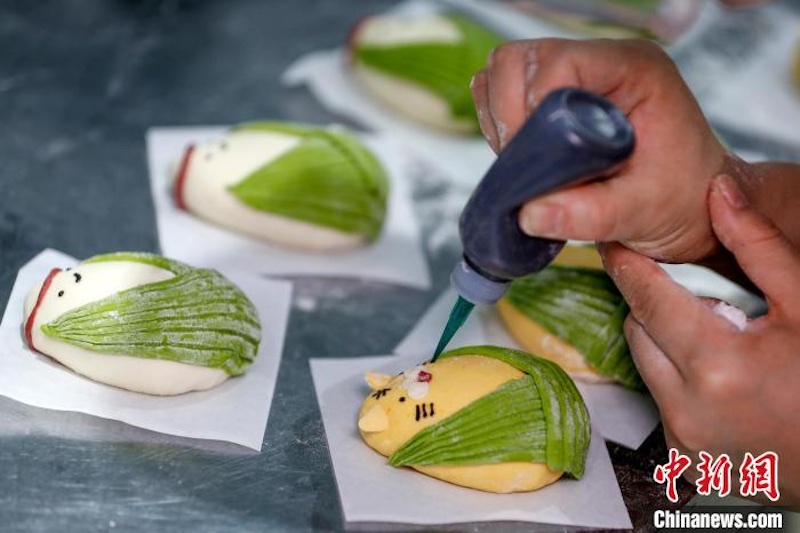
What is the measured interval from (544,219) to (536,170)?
0.17 feet

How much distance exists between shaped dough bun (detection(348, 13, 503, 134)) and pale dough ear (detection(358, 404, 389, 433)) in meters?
0.78

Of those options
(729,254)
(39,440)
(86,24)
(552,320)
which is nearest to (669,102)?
(729,254)

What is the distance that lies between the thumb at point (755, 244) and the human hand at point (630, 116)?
0.07ft

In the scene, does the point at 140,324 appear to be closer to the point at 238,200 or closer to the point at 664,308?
the point at 238,200

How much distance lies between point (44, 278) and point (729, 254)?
2.75 feet

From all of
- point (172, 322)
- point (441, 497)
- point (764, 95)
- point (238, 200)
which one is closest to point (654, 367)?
point (441, 497)

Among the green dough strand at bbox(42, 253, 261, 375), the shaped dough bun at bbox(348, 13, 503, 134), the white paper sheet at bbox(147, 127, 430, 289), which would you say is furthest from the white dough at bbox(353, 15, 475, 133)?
the green dough strand at bbox(42, 253, 261, 375)

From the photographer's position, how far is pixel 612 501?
1166 mm

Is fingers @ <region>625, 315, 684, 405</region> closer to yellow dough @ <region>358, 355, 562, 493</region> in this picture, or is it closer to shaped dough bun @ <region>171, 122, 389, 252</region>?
yellow dough @ <region>358, 355, 562, 493</region>

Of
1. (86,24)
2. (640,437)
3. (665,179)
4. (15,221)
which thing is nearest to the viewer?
(665,179)

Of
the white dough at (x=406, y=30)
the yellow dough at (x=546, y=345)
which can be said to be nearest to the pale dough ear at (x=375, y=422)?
the yellow dough at (x=546, y=345)

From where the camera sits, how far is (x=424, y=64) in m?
1.83

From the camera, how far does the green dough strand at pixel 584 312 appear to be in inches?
51.9

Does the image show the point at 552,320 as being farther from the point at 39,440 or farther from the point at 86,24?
the point at 86,24
